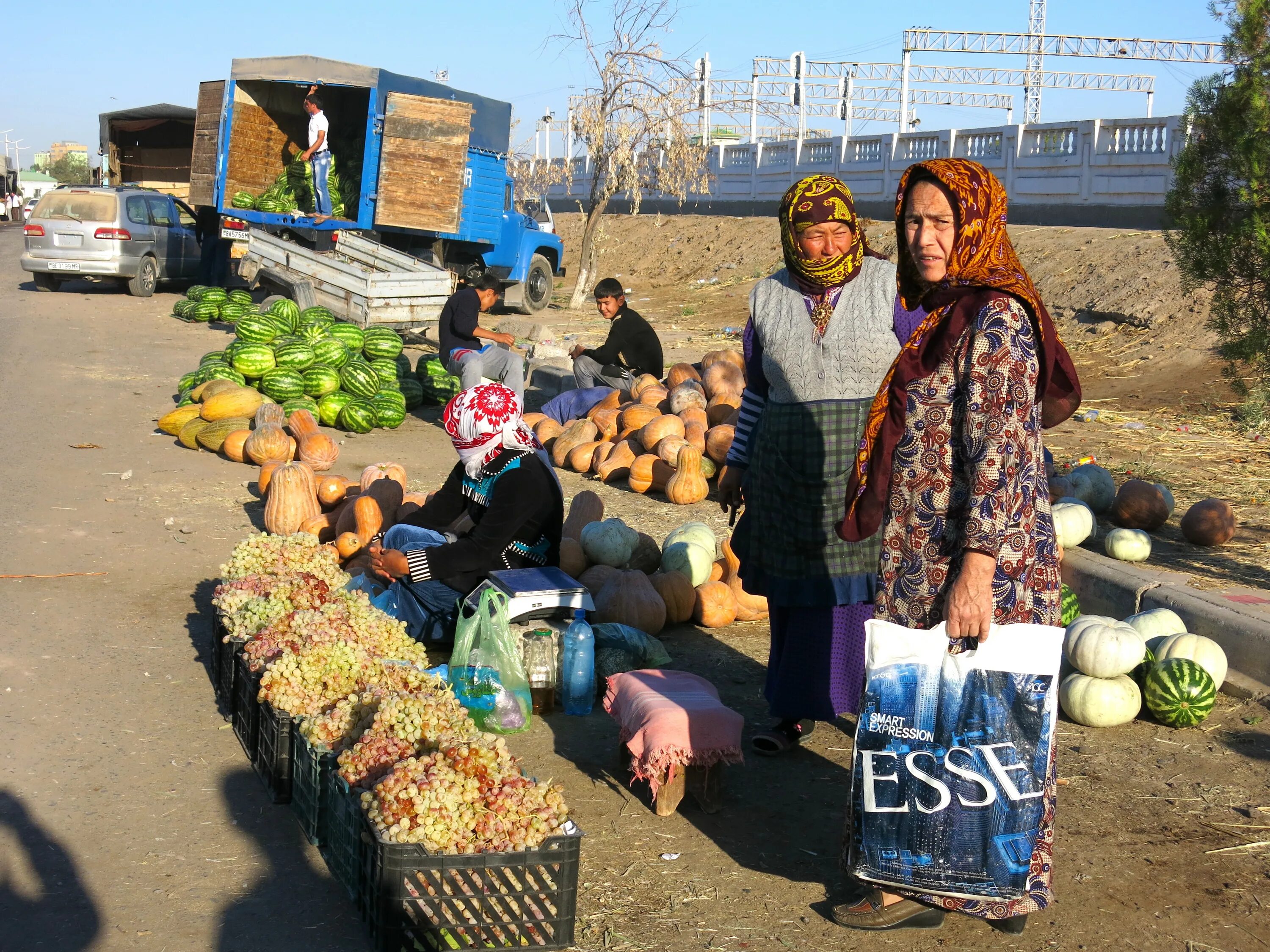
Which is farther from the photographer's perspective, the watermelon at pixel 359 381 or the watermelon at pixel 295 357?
the watermelon at pixel 359 381

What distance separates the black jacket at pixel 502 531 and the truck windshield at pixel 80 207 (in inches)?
737

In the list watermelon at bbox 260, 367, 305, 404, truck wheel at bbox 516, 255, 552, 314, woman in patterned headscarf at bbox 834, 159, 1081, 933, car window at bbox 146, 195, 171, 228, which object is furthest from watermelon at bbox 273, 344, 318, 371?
car window at bbox 146, 195, 171, 228

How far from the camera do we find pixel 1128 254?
1739 cm

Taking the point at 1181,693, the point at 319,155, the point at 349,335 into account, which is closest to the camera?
the point at 1181,693

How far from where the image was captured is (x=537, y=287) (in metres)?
22.4

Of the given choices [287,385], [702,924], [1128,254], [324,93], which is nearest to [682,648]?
[702,924]

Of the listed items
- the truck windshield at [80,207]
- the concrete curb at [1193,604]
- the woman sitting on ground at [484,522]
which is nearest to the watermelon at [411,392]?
the woman sitting on ground at [484,522]

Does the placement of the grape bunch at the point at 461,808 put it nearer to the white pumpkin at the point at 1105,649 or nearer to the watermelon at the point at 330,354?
the white pumpkin at the point at 1105,649

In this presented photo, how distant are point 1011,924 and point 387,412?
A: 29.6 feet

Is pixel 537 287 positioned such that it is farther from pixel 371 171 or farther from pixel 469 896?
pixel 469 896

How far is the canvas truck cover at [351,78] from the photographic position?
1753cm

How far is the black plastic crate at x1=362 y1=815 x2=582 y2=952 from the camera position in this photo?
119 inches

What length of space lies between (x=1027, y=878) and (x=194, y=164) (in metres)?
20.1

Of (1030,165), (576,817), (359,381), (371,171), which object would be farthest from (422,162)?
(576,817)
